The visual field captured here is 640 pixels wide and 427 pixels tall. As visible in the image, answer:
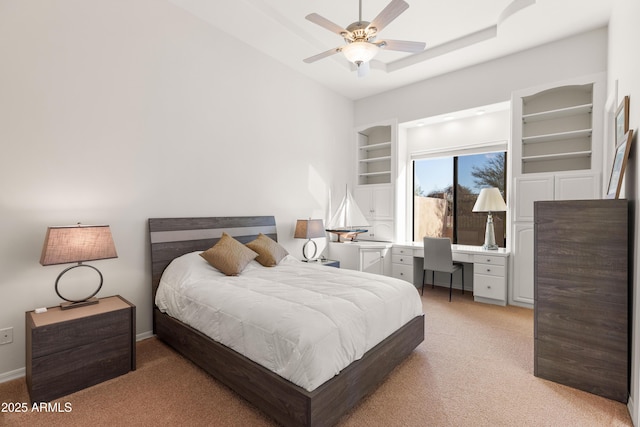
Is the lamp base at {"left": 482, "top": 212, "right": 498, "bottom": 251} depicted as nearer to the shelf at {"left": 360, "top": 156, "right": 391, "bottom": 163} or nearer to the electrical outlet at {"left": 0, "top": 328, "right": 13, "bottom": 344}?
the shelf at {"left": 360, "top": 156, "right": 391, "bottom": 163}

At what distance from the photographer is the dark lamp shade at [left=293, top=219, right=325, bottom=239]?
420cm

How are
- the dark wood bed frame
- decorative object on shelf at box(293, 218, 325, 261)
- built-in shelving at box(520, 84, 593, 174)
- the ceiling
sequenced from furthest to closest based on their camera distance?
1. decorative object on shelf at box(293, 218, 325, 261)
2. built-in shelving at box(520, 84, 593, 174)
3. the ceiling
4. the dark wood bed frame

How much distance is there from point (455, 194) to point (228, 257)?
3.77 m

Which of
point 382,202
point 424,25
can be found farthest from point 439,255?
point 424,25

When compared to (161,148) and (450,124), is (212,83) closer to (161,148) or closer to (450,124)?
(161,148)

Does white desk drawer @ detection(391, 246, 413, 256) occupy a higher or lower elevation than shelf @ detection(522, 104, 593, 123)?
lower

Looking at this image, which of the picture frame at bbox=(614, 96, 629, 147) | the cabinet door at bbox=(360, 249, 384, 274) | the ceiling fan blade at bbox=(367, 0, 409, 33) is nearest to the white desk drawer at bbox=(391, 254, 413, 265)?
the cabinet door at bbox=(360, 249, 384, 274)

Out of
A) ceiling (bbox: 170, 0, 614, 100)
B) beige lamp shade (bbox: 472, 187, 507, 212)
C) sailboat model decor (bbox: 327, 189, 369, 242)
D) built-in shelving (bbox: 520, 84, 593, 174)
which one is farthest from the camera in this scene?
sailboat model decor (bbox: 327, 189, 369, 242)

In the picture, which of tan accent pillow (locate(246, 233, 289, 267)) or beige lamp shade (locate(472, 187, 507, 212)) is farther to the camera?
beige lamp shade (locate(472, 187, 507, 212))

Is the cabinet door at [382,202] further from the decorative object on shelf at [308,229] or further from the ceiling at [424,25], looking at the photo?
the ceiling at [424,25]

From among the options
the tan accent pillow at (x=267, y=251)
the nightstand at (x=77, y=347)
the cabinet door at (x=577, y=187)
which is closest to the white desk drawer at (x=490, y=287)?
the cabinet door at (x=577, y=187)

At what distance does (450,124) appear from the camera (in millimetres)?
4941

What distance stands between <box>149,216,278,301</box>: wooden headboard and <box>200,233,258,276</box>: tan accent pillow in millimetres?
316

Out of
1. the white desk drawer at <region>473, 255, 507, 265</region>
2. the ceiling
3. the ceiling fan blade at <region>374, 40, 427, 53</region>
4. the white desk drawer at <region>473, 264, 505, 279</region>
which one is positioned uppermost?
the ceiling
